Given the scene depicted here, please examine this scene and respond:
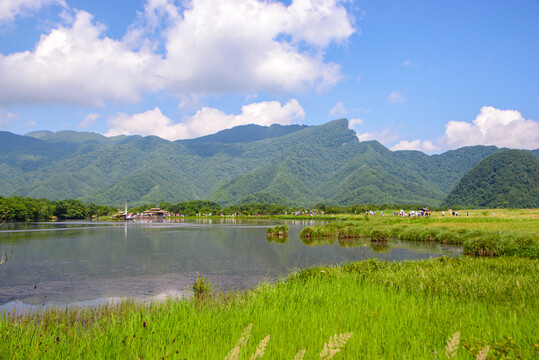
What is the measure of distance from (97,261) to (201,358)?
23219 millimetres

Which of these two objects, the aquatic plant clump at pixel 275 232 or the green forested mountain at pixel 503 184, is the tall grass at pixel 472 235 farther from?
the green forested mountain at pixel 503 184

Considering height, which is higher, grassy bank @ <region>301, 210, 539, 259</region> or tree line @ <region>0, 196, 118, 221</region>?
tree line @ <region>0, 196, 118, 221</region>

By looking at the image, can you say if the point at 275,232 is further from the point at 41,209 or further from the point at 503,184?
the point at 503,184

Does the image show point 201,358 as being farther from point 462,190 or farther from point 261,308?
point 462,190

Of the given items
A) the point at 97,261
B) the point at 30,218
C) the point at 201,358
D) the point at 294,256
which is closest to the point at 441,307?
the point at 201,358

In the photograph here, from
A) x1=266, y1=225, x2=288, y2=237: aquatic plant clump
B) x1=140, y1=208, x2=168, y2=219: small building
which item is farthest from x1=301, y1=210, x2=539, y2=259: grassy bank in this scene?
x1=140, y1=208, x2=168, y2=219: small building

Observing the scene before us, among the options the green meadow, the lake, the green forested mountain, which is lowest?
the lake

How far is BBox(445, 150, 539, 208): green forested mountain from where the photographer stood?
143 meters

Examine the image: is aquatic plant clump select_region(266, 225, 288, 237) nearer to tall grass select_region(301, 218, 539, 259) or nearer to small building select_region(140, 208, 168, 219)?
tall grass select_region(301, 218, 539, 259)

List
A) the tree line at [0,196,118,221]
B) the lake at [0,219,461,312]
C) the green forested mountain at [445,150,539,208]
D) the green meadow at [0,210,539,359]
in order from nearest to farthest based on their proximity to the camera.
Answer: the green meadow at [0,210,539,359] < the lake at [0,219,461,312] < the tree line at [0,196,118,221] < the green forested mountain at [445,150,539,208]

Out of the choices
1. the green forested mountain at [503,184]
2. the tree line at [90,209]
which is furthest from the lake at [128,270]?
the green forested mountain at [503,184]

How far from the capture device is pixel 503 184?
157375mm

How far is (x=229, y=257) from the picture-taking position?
27.0 metres

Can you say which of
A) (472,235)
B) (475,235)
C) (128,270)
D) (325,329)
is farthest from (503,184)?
(325,329)
